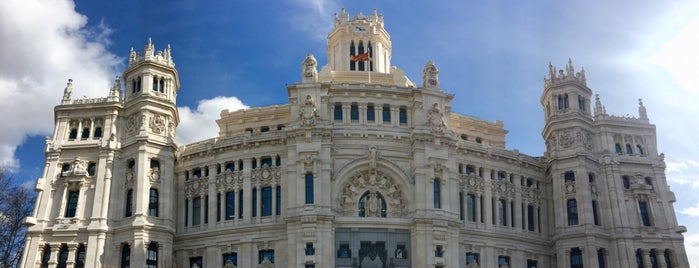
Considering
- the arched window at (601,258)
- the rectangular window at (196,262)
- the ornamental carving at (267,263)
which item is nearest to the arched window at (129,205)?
the rectangular window at (196,262)

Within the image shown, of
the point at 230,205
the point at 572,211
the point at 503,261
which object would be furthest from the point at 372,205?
the point at 572,211

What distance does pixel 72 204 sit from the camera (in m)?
72.3

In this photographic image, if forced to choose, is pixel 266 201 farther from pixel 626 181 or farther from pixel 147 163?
pixel 626 181

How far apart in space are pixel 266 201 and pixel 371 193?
9.77 m

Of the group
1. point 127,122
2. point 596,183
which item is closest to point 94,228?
point 127,122

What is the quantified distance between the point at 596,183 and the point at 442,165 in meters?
17.9

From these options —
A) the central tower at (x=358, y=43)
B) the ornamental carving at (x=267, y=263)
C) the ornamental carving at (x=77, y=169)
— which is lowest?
the ornamental carving at (x=267, y=263)

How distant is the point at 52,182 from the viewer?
72625mm

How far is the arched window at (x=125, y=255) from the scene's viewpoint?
69125 mm

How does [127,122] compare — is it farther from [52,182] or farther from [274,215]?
[274,215]

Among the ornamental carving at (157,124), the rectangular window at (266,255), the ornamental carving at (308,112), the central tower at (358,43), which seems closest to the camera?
the rectangular window at (266,255)

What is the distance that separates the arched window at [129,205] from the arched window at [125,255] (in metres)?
3.06

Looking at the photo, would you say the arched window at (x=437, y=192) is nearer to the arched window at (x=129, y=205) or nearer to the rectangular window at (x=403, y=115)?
the rectangular window at (x=403, y=115)

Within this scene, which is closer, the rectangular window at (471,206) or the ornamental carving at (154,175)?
the ornamental carving at (154,175)
